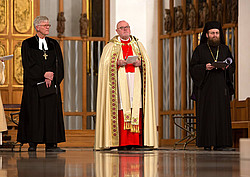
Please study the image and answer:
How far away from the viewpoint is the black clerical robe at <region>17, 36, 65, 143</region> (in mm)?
8336

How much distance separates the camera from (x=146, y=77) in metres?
8.77

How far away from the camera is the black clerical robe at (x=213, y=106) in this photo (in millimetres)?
8625

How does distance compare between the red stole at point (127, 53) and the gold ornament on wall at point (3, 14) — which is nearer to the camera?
the red stole at point (127, 53)

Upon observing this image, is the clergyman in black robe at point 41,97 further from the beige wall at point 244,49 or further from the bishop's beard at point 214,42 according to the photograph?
the beige wall at point 244,49

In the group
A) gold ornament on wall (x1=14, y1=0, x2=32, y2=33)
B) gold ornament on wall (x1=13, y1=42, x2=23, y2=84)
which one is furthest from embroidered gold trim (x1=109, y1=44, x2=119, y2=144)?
gold ornament on wall (x1=14, y1=0, x2=32, y2=33)

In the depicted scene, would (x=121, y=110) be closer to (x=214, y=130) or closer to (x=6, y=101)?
(x=214, y=130)

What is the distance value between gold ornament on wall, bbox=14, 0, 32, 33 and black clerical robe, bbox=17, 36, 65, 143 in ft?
18.8

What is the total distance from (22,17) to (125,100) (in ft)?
20.3

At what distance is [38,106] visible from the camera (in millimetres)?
8406

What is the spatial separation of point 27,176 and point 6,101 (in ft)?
36.4

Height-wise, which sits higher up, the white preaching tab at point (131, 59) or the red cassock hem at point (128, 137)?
the white preaching tab at point (131, 59)

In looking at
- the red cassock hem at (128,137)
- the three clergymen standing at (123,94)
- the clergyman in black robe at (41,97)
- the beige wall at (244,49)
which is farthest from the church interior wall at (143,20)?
the clergyman in black robe at (41,97)

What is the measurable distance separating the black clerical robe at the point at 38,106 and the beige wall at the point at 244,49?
4.36 metres

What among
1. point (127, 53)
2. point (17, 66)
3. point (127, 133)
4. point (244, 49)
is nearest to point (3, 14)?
point (17, 66)
